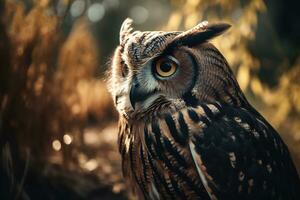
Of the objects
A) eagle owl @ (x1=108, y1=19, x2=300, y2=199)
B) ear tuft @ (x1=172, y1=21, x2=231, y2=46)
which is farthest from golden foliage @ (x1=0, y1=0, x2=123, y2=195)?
ear tuft @ (x1=172, y1=21, x2=231, y2=46)

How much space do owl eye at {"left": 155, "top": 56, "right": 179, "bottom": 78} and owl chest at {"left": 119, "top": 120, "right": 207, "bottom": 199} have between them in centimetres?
27

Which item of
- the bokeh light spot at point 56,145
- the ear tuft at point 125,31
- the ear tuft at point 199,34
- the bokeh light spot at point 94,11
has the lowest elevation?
the ear tuft at point 199,34

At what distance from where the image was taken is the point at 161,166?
6.80 feet

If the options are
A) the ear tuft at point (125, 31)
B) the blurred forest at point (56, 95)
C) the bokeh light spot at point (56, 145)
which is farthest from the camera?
the bokeh light spot at point (56, 145)

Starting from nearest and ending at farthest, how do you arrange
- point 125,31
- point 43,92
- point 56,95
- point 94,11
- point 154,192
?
1. point 154,192
2. point 125,31
3. point 43,92
4. point 56,95
5. point 94,11

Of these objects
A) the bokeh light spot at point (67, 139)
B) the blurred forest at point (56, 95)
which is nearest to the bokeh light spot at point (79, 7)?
the blurred forest at point (56, 95)

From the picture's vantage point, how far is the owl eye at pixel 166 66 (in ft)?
6.75

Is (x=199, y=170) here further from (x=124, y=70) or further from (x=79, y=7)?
(x=79, y=7)

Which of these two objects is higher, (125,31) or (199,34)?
(125,31)

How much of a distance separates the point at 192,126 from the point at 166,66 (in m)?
0.31

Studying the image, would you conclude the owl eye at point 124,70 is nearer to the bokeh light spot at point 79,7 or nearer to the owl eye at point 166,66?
the owl eye at point 166,66

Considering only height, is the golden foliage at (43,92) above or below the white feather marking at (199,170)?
above

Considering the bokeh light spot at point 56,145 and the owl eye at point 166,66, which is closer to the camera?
the owl eye at point 166,66

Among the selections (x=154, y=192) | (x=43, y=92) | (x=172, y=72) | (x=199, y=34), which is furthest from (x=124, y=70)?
(x=43, y=92)
